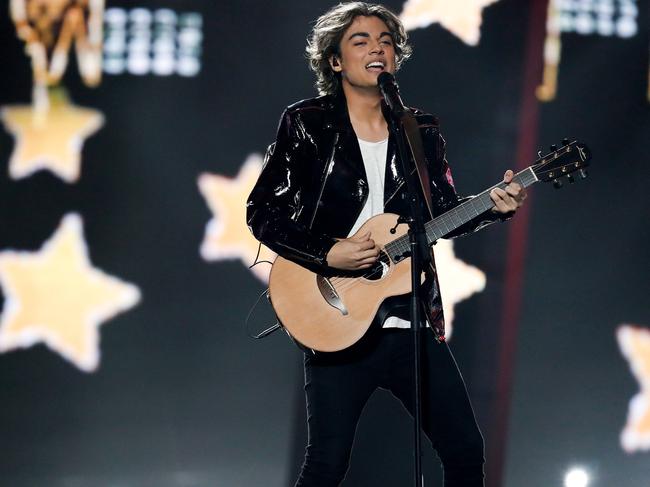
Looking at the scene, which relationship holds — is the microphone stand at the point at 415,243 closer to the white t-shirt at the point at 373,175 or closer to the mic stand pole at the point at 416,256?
the mic stand pole at the point at 416,256

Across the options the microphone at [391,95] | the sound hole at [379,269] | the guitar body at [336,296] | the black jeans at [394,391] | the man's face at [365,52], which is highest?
the man's face at [365,52]

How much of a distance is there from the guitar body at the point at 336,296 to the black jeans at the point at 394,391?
0.18 feet

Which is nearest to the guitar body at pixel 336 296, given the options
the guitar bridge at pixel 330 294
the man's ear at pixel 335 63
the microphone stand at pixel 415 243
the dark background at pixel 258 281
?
the guitar bridge at pixel 330 294

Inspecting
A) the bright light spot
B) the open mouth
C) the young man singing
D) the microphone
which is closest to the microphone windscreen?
the microphone

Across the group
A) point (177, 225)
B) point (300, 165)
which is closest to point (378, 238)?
point (300, 165)

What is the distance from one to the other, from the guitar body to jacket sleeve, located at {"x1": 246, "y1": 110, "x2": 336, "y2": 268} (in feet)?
0.28

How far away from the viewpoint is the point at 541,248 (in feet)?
13.9

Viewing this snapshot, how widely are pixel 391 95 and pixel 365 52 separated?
0.50 metres

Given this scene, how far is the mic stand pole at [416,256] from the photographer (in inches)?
84.0

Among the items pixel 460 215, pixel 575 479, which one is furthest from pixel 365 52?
pixel 575 479

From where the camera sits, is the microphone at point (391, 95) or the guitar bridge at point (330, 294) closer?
the microphone at point (391, 95)

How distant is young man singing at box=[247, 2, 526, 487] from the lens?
98.4 inches

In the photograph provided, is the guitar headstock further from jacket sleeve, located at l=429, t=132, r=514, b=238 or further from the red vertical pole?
the red vertical pole

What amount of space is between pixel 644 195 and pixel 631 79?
594 mm
